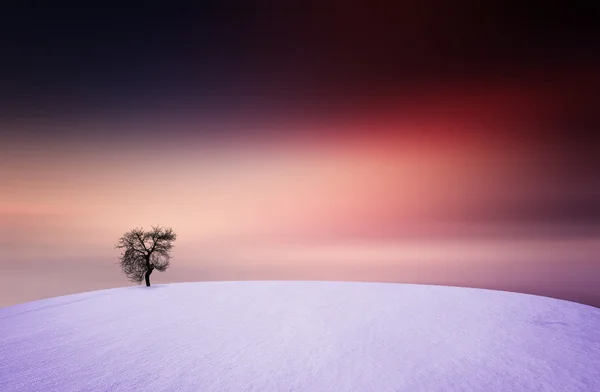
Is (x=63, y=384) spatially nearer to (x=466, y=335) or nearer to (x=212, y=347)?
(x=212, y=347)

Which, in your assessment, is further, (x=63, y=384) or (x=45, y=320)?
(x=45, y=320)

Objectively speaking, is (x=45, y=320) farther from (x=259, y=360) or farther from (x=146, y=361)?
(x=259, y=360)

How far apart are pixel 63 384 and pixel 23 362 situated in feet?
17.6

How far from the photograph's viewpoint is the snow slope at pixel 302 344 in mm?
17766

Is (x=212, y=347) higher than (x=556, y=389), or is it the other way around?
(x=212, y=347)

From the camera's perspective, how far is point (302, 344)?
23.3 meters

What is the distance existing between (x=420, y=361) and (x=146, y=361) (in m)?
15.0

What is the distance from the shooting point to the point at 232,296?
4150 cm

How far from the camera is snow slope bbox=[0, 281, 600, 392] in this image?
17766 millimetres

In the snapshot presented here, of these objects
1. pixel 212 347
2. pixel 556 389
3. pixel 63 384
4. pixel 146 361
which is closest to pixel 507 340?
pixel 556 389

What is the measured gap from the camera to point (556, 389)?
17.1 m

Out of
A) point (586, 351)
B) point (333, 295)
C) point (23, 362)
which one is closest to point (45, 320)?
point (23, 362)

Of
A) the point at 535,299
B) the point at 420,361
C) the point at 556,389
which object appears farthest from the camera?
the point at 535,299

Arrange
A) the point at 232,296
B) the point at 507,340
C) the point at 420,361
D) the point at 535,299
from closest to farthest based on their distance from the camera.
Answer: the point at 420,361
the point at 507,340
the point at 535,299
the point at 232,296
